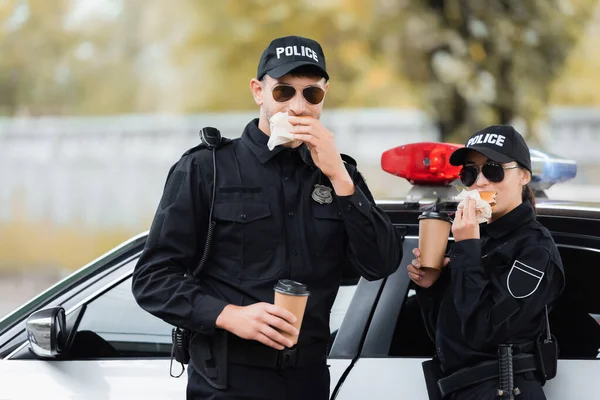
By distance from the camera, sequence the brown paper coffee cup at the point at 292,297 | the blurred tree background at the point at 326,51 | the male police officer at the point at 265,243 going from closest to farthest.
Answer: the brown paper coffee cup at the point at 292,297 < the male police officer at the point at 265,243 < the blurred tree background at the point at 326,51

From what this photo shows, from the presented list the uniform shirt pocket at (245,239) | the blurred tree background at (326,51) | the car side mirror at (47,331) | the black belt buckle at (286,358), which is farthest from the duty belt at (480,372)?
the blurred tree background at (326,51)

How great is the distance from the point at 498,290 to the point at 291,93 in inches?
28.0

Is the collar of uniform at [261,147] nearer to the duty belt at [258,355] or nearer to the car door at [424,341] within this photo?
the duty belt at [258,355]

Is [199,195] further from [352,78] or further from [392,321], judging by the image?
[352,78]

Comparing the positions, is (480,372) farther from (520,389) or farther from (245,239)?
(245,239)

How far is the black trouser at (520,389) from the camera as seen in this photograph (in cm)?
235

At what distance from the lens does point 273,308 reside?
6.88 feet

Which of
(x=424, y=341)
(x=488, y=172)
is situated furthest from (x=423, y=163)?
(x=424, y=341)

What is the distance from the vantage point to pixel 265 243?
7.52ft

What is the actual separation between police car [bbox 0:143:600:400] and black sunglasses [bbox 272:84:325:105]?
1.78 ft

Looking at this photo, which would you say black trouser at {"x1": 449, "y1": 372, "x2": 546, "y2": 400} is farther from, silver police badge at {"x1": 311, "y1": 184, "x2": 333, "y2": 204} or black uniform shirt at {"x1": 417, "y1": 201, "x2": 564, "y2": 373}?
silver police badge at {"x1": 311, "y1": 184, "x2": 333, "y2": 204}

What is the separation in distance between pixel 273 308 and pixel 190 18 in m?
10.1

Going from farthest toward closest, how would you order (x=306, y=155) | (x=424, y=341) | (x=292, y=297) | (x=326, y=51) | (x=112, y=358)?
(x=326, y=51) < (x=112, y=358) < (x=424, y=341) < (x=306, y=155) < (x=292, y=297)

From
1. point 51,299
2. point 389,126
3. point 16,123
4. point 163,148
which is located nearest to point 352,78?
point 389,126
